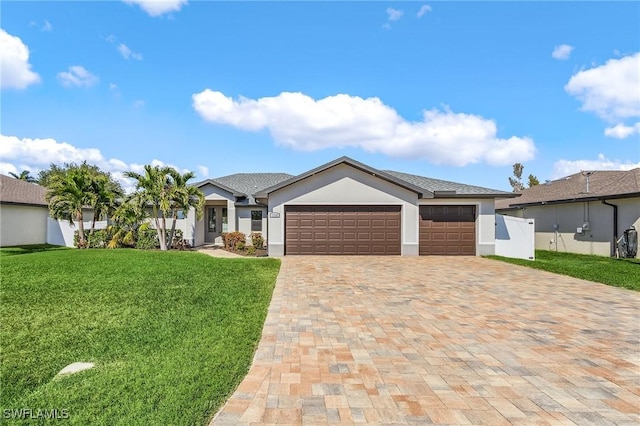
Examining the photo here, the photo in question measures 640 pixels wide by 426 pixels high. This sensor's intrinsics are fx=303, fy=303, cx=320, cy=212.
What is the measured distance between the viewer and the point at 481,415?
9.04ft

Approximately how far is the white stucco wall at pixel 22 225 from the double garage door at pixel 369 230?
15882 millimetres

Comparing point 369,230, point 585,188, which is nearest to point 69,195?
point 369,230

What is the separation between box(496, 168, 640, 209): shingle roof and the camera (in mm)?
15288

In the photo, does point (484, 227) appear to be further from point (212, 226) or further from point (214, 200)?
point (212, 226)

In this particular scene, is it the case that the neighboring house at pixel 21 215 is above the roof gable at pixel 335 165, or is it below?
below

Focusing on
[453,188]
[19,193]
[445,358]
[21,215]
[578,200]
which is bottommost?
[445,358]

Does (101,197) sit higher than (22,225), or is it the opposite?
(101,197)

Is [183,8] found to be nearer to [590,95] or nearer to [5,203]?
[5,203]

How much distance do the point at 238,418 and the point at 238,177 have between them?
895 inches

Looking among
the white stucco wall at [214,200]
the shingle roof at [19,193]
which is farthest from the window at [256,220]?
the shingle roof at [19,193]

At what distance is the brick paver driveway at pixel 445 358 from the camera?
111 inches

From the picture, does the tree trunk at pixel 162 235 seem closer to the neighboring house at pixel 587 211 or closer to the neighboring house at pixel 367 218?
the neighboring house at pixel 367 218

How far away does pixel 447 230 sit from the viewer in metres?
14.9

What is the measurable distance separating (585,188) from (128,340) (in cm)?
2335
